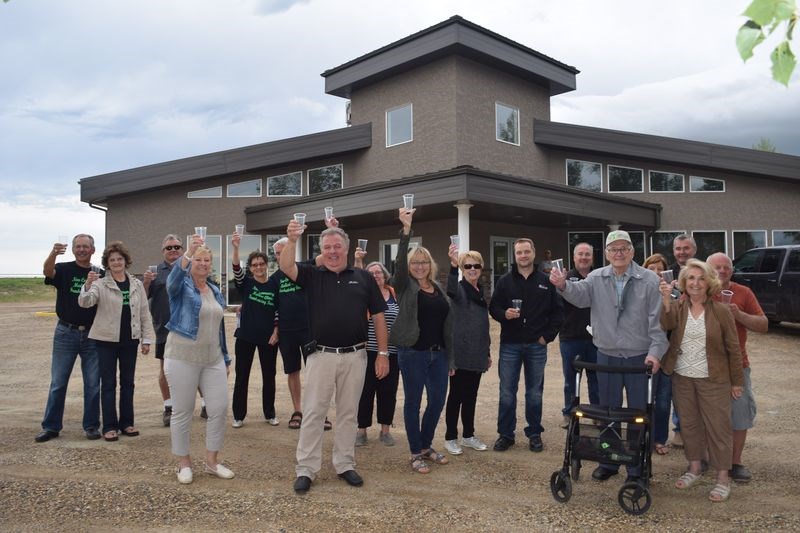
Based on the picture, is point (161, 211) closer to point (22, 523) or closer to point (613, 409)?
point (22, 523)

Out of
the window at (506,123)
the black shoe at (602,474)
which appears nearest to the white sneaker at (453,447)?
the black shoe at (602,474)

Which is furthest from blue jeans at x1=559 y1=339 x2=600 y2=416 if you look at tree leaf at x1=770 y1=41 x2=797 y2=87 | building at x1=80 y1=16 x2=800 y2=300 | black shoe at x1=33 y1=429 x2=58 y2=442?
building at x1=80 y1=16 x2=800 y2=300

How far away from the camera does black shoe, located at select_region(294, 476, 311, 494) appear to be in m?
4.23

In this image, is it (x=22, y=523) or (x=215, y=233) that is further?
(x=215, y=233)

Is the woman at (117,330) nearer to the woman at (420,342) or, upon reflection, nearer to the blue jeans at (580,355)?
the woman at (420,342)

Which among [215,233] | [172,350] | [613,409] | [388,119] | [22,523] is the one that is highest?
[388,119]

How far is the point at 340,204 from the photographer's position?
51.3ft

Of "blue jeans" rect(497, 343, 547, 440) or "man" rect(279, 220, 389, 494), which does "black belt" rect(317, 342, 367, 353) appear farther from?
"blue jeans" rect(497, 343, 547, 440)

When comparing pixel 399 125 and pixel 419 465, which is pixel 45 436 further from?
pixel 399 125

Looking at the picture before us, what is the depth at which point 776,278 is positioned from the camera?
444 inches

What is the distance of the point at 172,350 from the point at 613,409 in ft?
11.0

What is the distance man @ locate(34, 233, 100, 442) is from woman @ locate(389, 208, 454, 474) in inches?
122

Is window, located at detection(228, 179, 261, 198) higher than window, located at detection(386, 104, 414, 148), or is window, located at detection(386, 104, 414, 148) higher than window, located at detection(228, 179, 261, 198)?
window, located at detection(386, 104, 414, 148)

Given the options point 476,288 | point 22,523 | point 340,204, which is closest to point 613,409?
point 476,288
